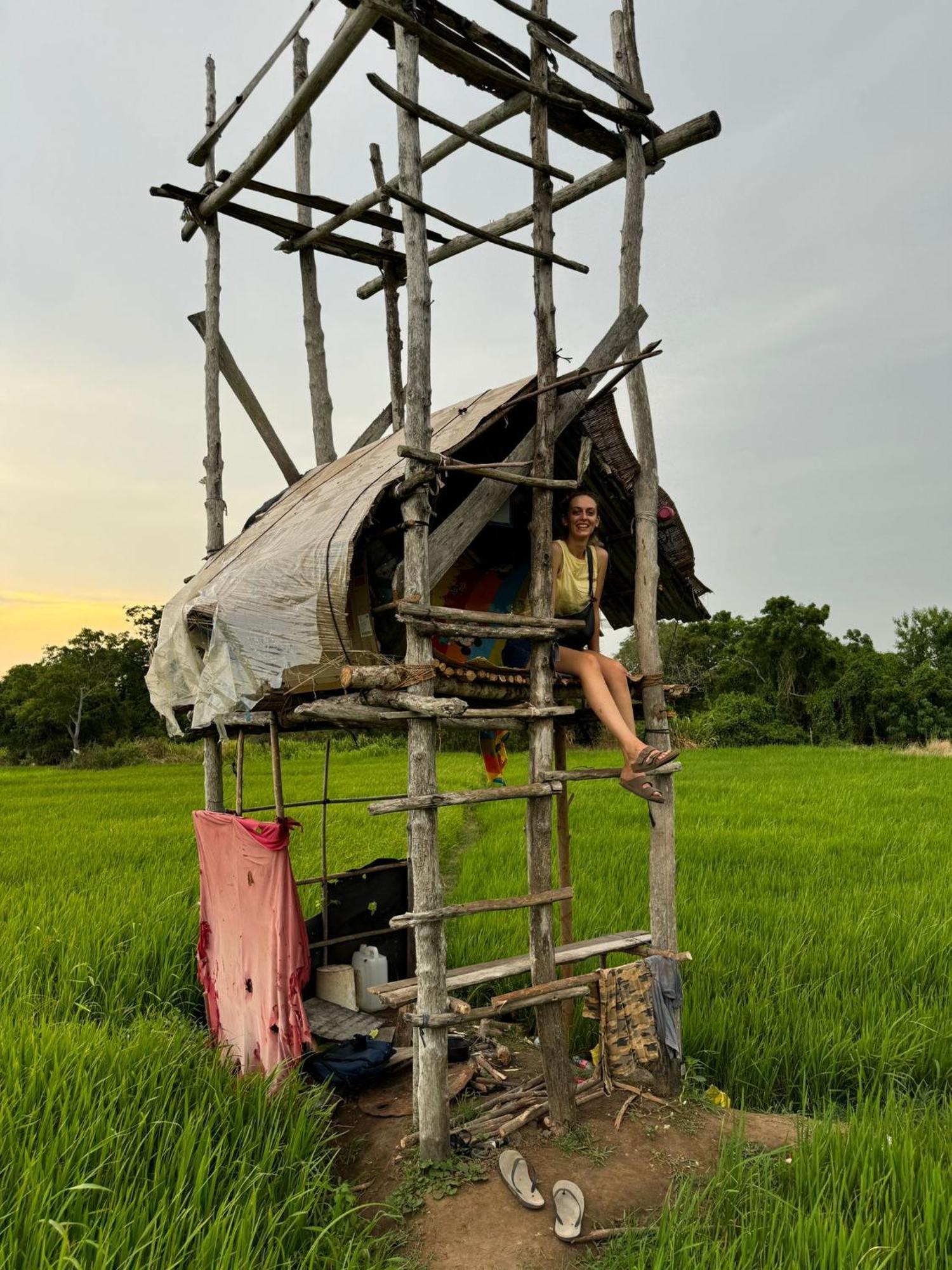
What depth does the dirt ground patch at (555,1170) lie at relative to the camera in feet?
9.79

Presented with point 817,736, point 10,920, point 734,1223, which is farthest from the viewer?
point 817,736

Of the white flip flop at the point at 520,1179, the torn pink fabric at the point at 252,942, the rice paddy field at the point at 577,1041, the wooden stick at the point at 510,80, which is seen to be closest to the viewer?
the rice paddy field at the point at 577,1041

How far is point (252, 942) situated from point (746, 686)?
86.1ft

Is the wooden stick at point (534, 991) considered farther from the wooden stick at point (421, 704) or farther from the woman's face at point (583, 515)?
the woman's face at point (583, 515)

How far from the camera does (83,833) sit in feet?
32.9

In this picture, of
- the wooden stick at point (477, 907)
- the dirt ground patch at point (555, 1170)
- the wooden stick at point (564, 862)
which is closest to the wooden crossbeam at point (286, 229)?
the wooden stick at point (564, 862)

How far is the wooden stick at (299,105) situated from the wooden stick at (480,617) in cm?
237

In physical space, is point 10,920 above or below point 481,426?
below

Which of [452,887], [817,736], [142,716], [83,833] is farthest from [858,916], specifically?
[142,716]

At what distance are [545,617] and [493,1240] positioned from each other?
2289 millimetres

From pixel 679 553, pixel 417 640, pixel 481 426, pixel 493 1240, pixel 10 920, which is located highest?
pixel 481 426

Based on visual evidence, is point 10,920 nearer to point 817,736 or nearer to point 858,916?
point 858,916

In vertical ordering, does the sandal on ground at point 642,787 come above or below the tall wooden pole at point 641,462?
below

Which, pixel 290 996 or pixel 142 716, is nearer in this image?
pixel 290 996
